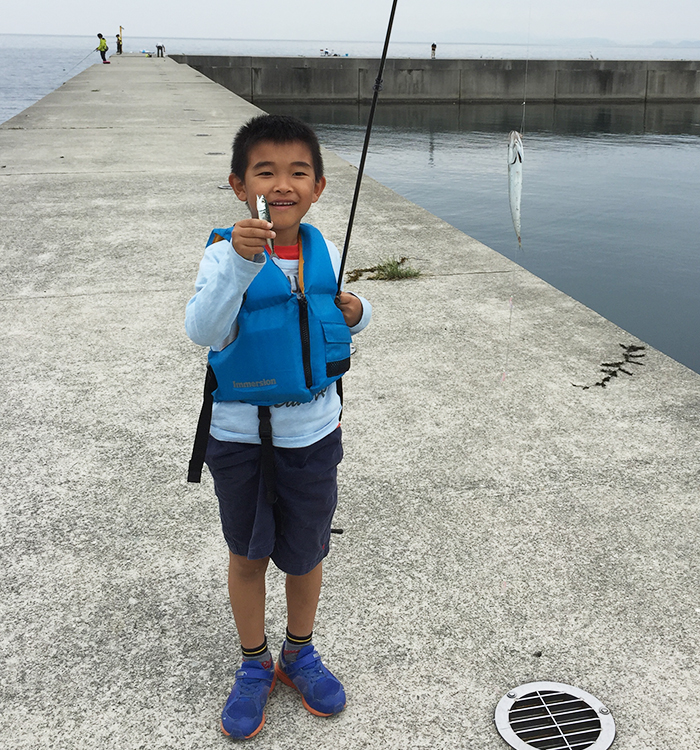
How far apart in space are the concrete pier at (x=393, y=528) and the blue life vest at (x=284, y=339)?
85 centimetres

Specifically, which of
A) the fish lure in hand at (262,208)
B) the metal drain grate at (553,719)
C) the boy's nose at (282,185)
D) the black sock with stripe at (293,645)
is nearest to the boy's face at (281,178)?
the boy's nose at (282,185)

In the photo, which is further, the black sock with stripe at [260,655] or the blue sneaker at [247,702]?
the black sock with stripe at [260,655]

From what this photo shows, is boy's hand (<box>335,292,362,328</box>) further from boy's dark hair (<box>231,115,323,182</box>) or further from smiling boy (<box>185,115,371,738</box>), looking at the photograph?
boy's dark hair (<box>231,115,323,182</box>)

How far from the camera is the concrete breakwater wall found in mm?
33719

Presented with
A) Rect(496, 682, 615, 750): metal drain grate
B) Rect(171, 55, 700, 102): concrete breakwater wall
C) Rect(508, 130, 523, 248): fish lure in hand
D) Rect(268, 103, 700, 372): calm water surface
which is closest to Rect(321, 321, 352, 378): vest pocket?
Rect(508, 130, 523, 248): fish lure in hand

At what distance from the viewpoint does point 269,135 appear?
1.68 meters

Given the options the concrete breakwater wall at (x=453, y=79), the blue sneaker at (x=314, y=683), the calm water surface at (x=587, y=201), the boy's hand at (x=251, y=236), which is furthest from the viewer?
the concrete breakwater wall at (x=453, y=79)

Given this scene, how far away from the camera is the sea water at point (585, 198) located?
8477mm

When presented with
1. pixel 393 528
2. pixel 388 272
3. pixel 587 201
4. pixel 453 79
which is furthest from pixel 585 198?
pixel 453 79

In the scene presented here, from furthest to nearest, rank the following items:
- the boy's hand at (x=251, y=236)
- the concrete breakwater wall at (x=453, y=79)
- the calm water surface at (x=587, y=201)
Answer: the concrete breakwater wall at (x=453, y=79) → the calm water surface at (x=587, y=201) → the boy's hand at (x=251, y=236)

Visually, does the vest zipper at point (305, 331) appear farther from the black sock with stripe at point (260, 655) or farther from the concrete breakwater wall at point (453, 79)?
the concrete breakwater wall at point (453, 79)

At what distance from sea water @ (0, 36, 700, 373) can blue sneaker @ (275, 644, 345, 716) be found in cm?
439

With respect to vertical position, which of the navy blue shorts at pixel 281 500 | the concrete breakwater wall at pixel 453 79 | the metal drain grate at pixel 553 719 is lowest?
the metal drain grate at pixel 553 719

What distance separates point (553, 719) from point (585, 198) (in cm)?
1218
